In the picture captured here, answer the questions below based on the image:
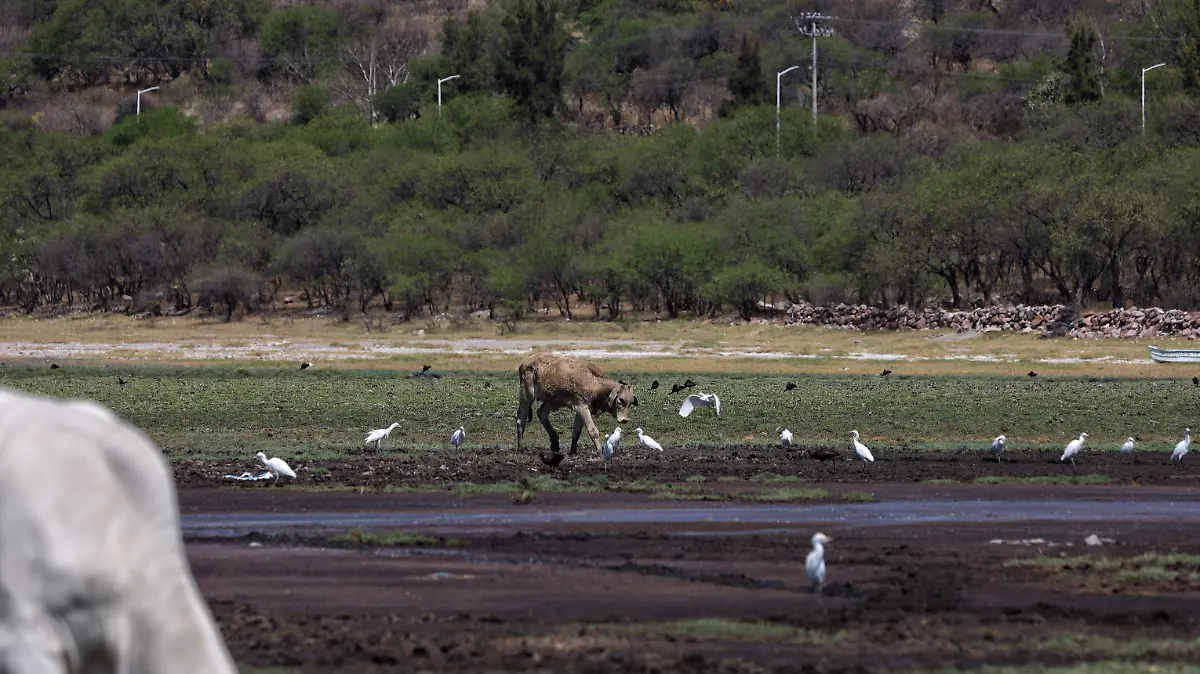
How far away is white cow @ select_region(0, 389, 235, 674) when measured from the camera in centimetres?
578

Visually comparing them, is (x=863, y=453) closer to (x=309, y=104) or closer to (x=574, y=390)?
(x=574, y=390)

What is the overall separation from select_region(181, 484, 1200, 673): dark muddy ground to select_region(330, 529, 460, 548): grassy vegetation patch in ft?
0.68

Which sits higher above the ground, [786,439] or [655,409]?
[786,439]

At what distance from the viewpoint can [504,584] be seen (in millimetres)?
15875

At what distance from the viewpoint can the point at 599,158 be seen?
4067 inches

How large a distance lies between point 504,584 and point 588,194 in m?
83.5

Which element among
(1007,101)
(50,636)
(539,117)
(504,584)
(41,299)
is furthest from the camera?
(1007,101)

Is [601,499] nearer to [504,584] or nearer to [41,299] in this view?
[504,584]

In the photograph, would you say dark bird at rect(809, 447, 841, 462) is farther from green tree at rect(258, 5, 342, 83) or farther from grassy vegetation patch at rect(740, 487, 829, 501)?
green tree at rect(258, 5, 342, 83)

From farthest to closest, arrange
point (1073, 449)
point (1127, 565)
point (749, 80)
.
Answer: point (749, 80) < point (1073, 449) < point (1127, 565)

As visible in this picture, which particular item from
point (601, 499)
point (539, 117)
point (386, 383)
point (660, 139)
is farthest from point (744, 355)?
point (539, 117)

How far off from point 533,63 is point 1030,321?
5834cm

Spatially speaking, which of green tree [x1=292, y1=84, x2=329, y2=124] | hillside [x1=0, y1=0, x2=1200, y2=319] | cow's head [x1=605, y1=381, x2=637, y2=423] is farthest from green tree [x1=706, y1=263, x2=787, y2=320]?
green tree [x1=292, y1=84, x2=329, y2=124]

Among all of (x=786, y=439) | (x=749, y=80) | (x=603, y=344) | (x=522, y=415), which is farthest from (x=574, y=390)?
(x=749, y=80)
